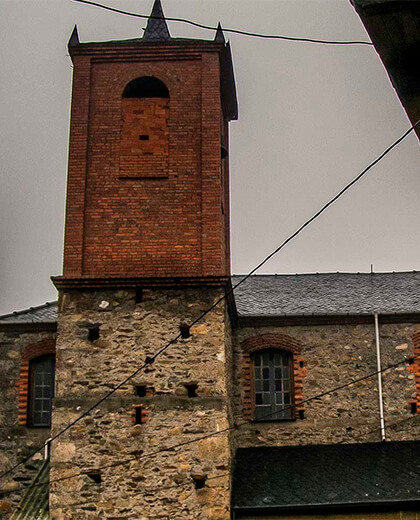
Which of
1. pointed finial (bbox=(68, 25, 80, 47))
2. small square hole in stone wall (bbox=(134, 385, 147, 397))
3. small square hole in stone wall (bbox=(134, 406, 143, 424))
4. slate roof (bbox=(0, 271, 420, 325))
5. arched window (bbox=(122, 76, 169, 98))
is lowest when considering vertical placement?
small square hole in stone wall (bbox=(134, 406, 143, 424))

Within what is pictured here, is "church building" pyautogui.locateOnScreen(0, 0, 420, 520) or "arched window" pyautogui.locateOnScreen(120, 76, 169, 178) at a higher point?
"arched window" pyautogui.locateOnScreen(120, 76, 169, 178)

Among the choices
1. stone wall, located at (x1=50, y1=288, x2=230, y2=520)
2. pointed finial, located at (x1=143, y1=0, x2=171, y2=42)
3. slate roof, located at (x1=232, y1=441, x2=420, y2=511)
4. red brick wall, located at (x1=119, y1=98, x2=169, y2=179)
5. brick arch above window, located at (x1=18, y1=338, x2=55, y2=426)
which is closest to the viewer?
stone wall, located at (x1=50, y1=288, x2=230, y2=520)

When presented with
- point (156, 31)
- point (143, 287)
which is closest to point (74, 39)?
point (156, 31)

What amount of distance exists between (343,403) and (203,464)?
445cm

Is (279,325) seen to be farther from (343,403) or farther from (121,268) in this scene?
(121,268)

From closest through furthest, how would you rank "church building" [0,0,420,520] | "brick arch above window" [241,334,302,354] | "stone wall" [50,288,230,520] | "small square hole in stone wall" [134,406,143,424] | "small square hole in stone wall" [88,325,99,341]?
"stone wall" [50,288,230,520] → "church building" [0,0,420,520] → "small square hole in stone wall" [134,406,143,424] → "small square hole in stone wall" [88,325,99,341] → "brick arch above window" [241,334,302,354]

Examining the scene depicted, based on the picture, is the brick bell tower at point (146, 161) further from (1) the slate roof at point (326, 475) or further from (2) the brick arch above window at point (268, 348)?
(1) the slate roof at point (326, 475)

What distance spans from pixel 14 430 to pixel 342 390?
7027 mm

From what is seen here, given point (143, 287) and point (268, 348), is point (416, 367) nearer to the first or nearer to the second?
point (268, 348)

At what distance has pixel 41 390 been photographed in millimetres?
18609

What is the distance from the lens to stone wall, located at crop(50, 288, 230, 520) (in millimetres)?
14852

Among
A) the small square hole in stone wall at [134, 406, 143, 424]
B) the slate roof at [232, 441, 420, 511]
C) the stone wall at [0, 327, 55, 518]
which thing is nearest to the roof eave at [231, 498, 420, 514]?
the slate roof at [232, 441, 420, 511]

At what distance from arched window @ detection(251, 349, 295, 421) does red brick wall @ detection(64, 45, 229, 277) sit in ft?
10.0

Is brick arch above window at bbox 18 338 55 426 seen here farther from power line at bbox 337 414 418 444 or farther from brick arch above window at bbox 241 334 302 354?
power line at bbox 337 414 418 444
